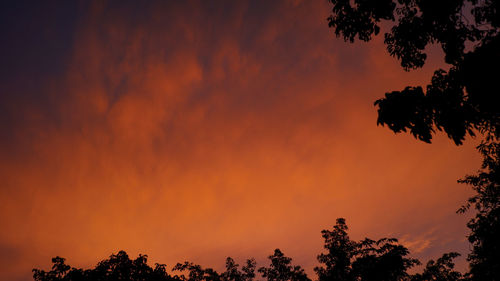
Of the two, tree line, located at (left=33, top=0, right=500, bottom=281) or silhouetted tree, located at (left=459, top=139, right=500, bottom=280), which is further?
silhouetted tree, located at (left=459, top=139, right=500, bottom=280)

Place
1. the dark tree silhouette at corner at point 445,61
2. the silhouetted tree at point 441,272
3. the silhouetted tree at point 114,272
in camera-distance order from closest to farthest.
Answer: the dark tree silhouette at corner at point 445,61 < the silhouetted tree at point 114,272 < the silhouetted tree at point 441,272

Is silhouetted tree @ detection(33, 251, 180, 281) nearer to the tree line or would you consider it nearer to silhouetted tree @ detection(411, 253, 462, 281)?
the tree line

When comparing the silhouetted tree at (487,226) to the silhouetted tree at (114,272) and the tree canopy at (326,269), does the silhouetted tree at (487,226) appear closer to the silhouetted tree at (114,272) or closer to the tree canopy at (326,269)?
the tree canopy at (326,269)

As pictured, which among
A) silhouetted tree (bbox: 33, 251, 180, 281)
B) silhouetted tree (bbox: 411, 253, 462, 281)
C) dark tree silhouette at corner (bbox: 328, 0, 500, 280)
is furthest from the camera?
silhouetted tree (bbox: 411, 253, 462, 281)

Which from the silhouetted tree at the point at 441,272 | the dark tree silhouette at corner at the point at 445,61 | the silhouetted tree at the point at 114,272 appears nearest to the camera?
the dark tree silhouette at corner at the point at 445,61

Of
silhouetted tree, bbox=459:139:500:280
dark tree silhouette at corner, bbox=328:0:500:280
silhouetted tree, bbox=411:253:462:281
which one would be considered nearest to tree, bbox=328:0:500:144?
dark tree silhouette at corner, bbox=328:0:500:280

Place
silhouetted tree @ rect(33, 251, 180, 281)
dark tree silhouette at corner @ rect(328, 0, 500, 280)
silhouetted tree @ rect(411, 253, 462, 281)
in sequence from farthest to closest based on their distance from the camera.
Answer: silhouetted tree @ rect(411, 253, 462, 281) < silhouetted tree @ rect(33, 251, 180, 281) < dark tree silhouette at corner @ rect(328, 0, 500, 280)

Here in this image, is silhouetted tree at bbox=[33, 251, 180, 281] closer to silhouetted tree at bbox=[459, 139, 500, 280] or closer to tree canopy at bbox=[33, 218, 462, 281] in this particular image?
tree canopy at bbox=[33, 218, 462, 281]

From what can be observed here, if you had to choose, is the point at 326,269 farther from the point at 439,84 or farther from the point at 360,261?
the point at 439,84

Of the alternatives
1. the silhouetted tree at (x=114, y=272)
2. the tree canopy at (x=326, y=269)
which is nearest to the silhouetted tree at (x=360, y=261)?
the tree canopy at (x=326, y=269)

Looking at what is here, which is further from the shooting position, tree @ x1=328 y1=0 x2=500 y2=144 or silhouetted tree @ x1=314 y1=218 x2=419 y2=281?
silhouetted tree @ x1=314 y1=218 x2=419 y2=281

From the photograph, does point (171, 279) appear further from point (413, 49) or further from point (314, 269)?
point (413, 49)

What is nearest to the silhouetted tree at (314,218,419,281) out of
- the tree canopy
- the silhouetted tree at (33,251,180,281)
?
the tree canopy

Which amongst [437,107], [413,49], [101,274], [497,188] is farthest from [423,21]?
[101,274]
